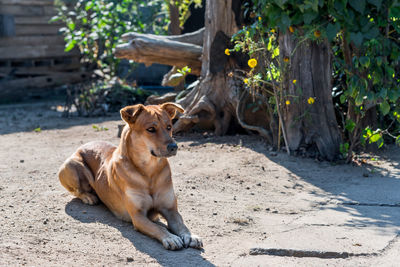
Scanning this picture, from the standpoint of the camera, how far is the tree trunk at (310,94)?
277 inches

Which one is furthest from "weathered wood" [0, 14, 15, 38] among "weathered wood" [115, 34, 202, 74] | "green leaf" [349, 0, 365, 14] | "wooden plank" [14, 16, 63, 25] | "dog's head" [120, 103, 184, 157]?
"green leaf" [349, 0, 365, 14]

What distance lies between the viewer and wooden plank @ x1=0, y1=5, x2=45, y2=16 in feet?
44.2

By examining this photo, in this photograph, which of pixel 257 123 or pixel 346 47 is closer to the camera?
pixel 346 47

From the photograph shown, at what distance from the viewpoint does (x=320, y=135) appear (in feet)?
23.3

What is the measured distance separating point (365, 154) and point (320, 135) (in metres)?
0.75

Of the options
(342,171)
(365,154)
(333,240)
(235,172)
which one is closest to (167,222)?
(333,240)

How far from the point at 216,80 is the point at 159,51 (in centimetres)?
130

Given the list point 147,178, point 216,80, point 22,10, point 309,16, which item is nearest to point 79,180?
point 147,178

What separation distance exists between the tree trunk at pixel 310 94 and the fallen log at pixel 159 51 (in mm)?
2486

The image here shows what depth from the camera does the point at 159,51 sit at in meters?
9.18

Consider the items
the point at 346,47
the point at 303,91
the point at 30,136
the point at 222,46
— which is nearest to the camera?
the point at 346,47

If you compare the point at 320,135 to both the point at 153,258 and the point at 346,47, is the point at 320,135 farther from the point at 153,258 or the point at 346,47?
the point at 153,258

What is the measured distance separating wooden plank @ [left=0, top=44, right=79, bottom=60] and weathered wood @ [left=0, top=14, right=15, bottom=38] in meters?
0.37

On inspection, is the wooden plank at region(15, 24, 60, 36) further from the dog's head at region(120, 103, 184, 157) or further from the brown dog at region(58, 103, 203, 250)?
the dog's head at region(120, 103, 184, 157)
